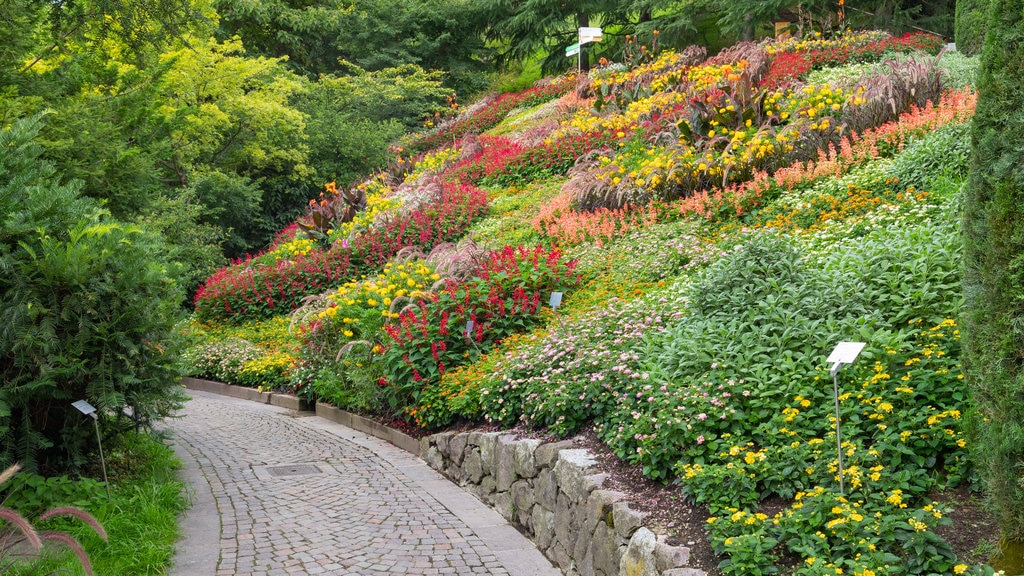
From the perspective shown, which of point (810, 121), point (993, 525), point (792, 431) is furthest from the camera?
point (810, 121)

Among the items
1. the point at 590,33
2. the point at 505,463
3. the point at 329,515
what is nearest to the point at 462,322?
the point at 505,463

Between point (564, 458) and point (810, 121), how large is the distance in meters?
6.75

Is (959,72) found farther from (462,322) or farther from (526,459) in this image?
(526,459)

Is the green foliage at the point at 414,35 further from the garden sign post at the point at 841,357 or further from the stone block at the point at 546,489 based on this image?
the garden sign post at the point at 841,357

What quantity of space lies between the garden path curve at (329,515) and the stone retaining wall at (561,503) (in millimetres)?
131

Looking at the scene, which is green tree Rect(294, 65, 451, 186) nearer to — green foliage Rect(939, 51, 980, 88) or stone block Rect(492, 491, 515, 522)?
green foliage Rect(939, 51, 980, 88)

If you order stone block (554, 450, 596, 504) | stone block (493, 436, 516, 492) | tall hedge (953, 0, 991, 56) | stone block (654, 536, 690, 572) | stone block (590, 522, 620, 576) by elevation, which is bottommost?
stone block (493, 436, 516, 492)

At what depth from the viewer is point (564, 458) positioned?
5020 mm

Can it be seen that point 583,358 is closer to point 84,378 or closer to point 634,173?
point 84,378

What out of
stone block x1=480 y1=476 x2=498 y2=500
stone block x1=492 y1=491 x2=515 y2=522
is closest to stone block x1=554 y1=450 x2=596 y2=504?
stone block x1=492 y1=491 x2=515 y2=522

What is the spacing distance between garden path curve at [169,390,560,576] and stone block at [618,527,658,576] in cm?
100

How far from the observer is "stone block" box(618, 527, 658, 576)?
3.77 m

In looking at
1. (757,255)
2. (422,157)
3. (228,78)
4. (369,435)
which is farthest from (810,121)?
(228,78)

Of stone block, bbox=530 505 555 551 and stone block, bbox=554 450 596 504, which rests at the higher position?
stone block, bbox=554 450 596 504
